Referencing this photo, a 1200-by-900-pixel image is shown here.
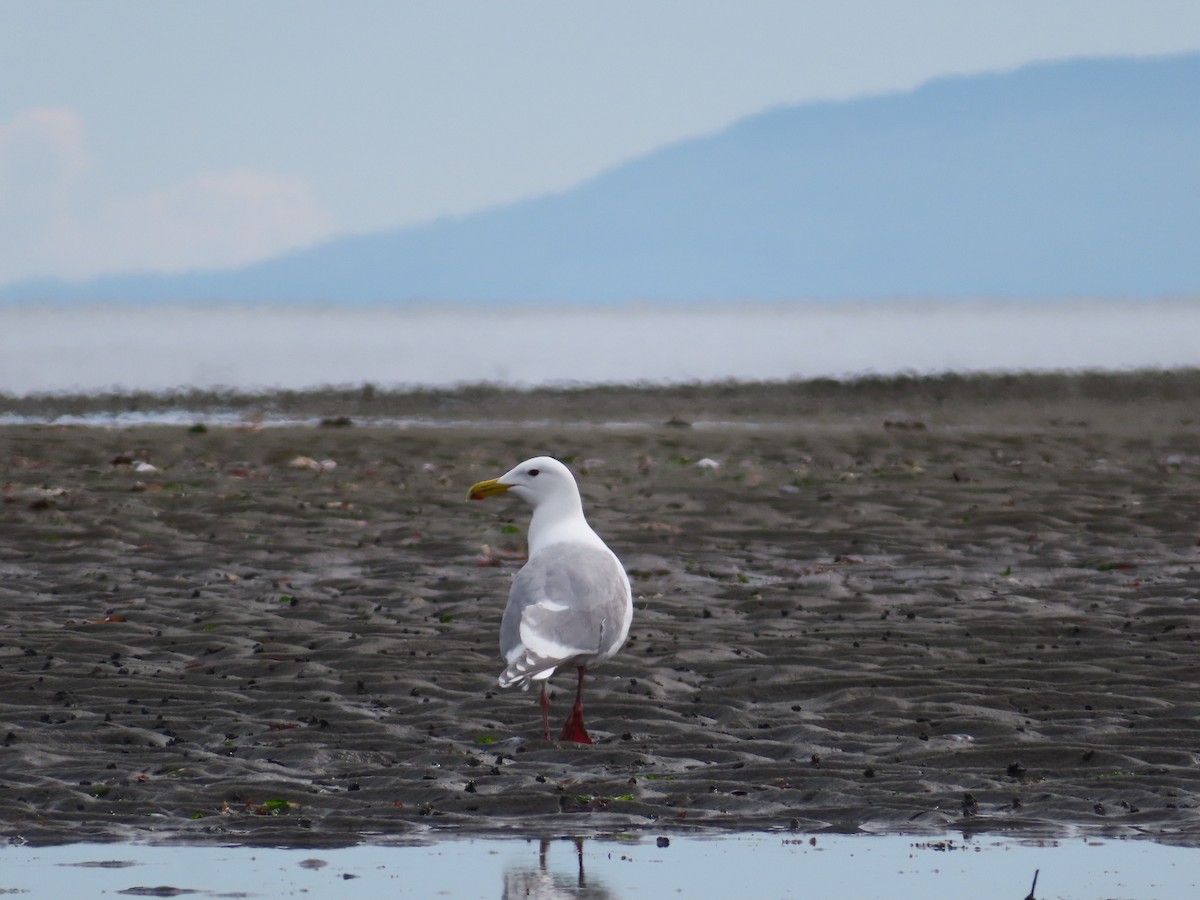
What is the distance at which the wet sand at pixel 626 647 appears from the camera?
760 centimetres

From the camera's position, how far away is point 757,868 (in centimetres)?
661

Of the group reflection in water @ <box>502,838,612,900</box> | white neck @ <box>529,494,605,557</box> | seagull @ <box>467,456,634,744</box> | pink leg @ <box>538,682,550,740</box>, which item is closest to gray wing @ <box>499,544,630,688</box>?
seagull @ <box>467,456,634,744</box>

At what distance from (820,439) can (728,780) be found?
16.9 m

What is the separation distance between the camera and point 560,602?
363 inches

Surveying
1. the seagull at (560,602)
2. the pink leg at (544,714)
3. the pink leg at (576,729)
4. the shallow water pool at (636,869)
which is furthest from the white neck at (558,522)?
the shallow water pool at (636,869)

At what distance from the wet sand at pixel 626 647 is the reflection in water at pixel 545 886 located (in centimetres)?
65

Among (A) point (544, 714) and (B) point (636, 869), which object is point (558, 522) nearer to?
(A) point (544, 714)

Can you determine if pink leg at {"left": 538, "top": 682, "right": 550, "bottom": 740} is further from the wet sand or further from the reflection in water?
the reflection in water

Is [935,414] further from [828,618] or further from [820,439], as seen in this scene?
[828,618]

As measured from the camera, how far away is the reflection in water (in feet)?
20.4

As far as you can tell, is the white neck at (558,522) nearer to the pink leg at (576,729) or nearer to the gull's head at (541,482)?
the gull's head at (541,482)

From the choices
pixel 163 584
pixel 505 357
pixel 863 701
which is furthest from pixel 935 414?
pixel 863 701

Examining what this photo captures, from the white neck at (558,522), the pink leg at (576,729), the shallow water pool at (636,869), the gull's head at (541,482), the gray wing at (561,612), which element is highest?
the gull's head at (541,482)

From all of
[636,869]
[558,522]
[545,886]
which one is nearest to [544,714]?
[558,522]
